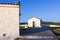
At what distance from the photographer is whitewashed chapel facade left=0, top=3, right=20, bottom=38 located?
16562 mm

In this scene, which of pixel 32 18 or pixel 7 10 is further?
pixel 32 18

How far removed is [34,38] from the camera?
16.4 m

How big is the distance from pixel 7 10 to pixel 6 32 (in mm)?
1717

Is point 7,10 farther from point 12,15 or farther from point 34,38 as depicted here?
point 34,38

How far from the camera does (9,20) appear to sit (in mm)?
16672

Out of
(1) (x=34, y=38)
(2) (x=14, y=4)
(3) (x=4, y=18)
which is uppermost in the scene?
(2) (x=14, y=4)

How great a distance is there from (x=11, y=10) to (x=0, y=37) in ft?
7.45

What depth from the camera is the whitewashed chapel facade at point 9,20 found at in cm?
1656

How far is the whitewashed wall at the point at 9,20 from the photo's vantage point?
16.6 meters

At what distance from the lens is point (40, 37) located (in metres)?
16.8

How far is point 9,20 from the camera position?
54.7 feet

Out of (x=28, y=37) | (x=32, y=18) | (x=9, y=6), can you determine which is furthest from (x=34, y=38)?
(x=32, y=18)

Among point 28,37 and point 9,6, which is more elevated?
point 9,6

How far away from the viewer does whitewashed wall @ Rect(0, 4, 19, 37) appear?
54.3 ft
